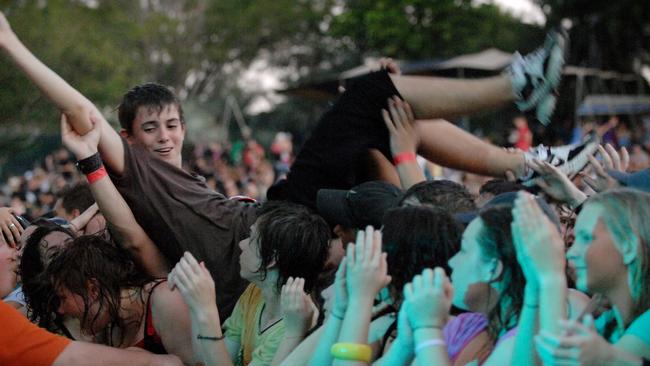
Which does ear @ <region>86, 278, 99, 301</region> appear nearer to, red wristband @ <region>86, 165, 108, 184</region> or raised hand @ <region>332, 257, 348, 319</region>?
red wristband @ <region>86, 165, 108, 184</region>

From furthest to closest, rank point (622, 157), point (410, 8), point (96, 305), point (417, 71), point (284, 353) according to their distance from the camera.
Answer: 1. point (410, 8)
2. point (417, 71)
3. point (622, 157)
4. point (96, 305)
5. point (284, 353)

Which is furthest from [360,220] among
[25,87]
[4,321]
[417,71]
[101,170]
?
[25,87]

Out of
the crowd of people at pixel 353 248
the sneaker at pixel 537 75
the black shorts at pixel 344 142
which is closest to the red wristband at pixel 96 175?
the crowd of people at pixel 353 248

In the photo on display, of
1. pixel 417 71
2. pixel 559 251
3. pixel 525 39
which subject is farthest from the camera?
pixel 525 39

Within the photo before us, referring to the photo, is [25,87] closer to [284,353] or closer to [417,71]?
[417,71]

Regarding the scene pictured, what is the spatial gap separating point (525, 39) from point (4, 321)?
3799 centimetres

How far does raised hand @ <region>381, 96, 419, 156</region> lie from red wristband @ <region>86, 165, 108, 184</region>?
129cm

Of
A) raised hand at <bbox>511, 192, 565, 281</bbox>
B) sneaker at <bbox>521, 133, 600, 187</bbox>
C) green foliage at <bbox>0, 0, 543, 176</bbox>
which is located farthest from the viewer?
green foliage at <bbox>0, 0, 543, 176</bbox>

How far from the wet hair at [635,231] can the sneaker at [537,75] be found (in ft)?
5.69

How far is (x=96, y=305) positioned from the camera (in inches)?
171

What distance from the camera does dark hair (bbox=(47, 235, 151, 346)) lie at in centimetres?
435

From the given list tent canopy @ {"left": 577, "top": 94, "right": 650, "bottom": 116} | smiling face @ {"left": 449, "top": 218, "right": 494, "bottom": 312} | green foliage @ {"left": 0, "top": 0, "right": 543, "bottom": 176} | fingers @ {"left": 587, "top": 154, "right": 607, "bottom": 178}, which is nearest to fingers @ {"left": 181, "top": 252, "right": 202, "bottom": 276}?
smiling face @ {"left": 449, "top": 218, "right": 494, "bottom": 312}


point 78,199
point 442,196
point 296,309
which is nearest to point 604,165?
point 442,196

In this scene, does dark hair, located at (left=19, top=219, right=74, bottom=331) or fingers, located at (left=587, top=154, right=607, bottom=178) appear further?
dark hair, located at (left=19, top=219, right=74, bottom=331)
